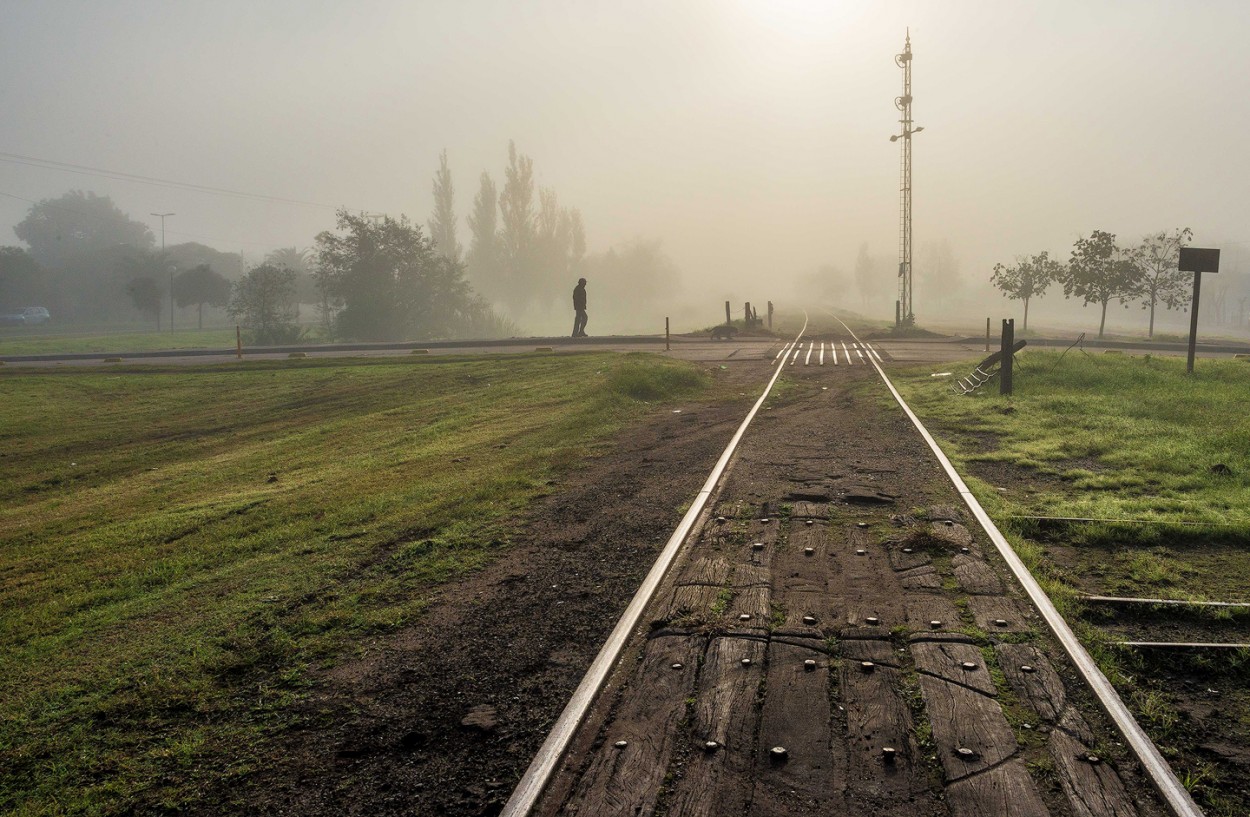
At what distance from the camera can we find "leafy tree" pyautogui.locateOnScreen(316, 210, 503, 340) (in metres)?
60.7

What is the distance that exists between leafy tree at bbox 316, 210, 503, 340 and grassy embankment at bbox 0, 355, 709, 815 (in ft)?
137

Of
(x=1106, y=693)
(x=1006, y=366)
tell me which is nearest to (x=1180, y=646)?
(x=1106, y=693)

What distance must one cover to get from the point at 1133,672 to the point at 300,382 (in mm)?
22274

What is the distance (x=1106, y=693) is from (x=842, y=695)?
3.78ft

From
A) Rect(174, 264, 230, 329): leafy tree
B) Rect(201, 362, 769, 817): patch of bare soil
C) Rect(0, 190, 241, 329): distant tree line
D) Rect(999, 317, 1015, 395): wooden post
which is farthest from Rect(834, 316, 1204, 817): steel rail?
Rect(174, 264, 230, 329): leafy tree

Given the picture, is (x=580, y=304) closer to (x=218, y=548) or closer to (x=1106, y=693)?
(x=218, y=548)

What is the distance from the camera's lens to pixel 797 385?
18375 millimetres

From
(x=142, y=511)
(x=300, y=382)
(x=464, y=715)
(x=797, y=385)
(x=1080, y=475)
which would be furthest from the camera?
(x=300, y=382)

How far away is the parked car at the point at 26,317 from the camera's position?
278 feet

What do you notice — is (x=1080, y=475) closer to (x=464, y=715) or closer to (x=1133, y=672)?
(x=1133, y=672)

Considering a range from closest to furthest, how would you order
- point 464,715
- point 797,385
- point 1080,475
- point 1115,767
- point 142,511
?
point 1115,767
point 464,715
point 1080,475
point 142,511
point 797,385

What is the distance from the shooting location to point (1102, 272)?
152 ft

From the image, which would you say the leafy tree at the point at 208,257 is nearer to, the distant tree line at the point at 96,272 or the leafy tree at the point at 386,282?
the distant tree line at the point at 96,272

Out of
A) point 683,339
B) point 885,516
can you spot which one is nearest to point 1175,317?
point 683,339
